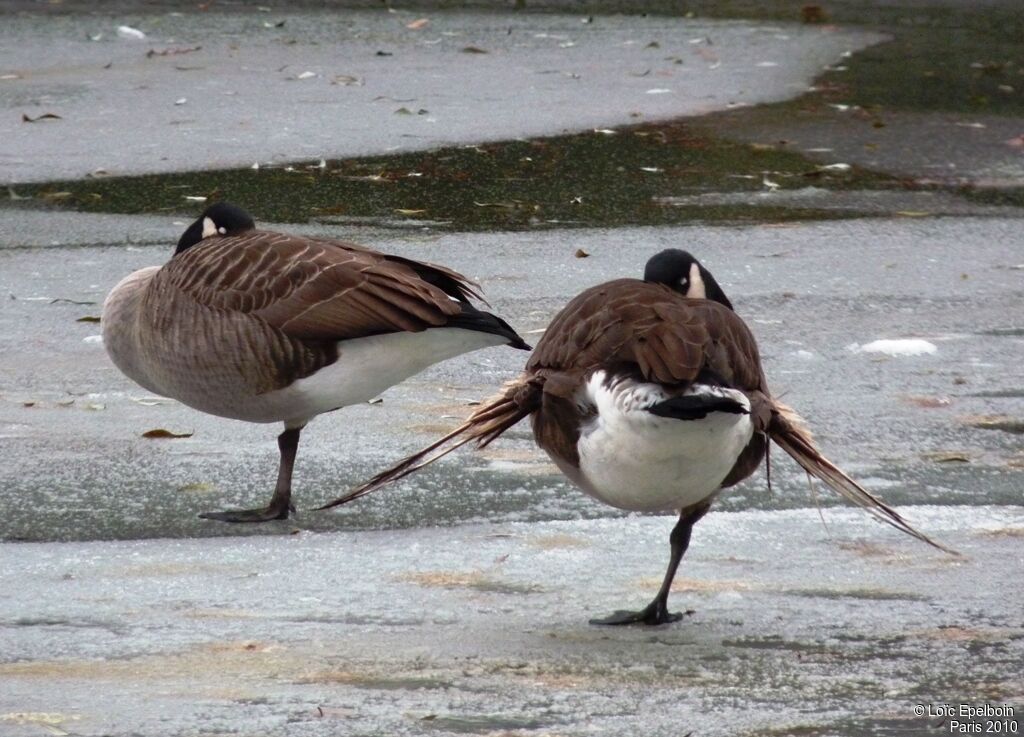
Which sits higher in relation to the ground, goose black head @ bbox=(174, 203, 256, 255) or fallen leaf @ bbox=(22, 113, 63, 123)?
goose black head @ bbox=(174, 203, 256, 255)

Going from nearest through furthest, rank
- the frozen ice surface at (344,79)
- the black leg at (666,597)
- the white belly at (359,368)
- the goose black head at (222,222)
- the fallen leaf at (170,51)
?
the black leg at (666,597) → the white belly at (359,368) → the goose black head at (222,222) → the frozen ice surface at (344,79) → the fallen leaf at (170,51)

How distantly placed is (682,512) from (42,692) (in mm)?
1646

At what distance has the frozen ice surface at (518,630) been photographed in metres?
3.89

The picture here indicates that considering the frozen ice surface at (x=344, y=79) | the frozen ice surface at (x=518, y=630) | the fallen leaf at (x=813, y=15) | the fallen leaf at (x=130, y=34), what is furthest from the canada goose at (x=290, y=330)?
the fallen leaf at (x=813, y=15)

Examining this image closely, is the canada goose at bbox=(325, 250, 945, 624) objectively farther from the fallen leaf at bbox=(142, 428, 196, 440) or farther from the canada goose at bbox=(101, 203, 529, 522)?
the fallen leaf at bbox=(142, 428, 196, 440)

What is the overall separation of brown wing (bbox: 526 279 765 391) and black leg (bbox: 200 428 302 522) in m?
1.17

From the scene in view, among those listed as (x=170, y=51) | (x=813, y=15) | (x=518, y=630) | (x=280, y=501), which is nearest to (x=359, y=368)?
(x=280, y=501)

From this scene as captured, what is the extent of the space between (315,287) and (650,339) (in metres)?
1.69

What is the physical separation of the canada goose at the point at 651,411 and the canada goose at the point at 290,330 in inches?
32.1

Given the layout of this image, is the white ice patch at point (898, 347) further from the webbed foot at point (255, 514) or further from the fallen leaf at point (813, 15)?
the fallen leaf at point (813, 15)

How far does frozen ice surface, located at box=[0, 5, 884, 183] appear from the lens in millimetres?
11406

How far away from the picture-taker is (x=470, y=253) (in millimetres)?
8844

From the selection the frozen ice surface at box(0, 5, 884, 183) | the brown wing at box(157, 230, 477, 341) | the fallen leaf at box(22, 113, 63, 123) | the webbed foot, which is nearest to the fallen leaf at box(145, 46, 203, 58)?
the frozen ice surface at box(0, 5, 884, 183)

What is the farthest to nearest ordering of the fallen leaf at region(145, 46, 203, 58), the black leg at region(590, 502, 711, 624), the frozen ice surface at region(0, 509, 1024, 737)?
the fallen leaf at region(145, 46, 203, 58), the black leg at region(590, 502, 711, 624), the frozen ice surface at region(0, 509, 1024, 737)
